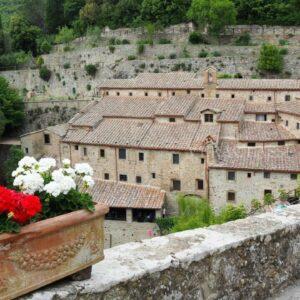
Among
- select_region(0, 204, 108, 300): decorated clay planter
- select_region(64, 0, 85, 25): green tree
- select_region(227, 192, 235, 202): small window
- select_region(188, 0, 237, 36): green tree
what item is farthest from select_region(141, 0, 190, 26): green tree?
select_region(0, 204, 108, 300): decorated clay planter

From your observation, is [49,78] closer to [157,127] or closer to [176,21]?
[176,21]

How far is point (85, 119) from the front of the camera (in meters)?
38.2

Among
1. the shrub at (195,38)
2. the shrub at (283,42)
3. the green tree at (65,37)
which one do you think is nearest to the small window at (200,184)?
the shrub at (283,42)

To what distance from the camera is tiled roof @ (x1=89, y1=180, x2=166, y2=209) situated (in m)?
30.9

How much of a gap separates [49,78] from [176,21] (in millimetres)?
16879

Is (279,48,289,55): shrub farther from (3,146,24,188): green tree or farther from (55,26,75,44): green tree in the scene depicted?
(55,26,75,44): green tree

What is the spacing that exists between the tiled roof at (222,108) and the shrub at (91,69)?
20410 millimetres

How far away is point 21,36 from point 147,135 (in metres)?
38.9

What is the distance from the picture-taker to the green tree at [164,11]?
198ft

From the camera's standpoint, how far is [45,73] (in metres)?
57.4

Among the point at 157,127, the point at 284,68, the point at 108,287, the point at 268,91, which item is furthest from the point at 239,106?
the point at 108,287

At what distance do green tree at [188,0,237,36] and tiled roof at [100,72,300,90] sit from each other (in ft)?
46.3

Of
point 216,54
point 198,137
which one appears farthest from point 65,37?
point 198,137

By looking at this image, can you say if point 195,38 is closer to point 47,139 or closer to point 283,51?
point 283,51
